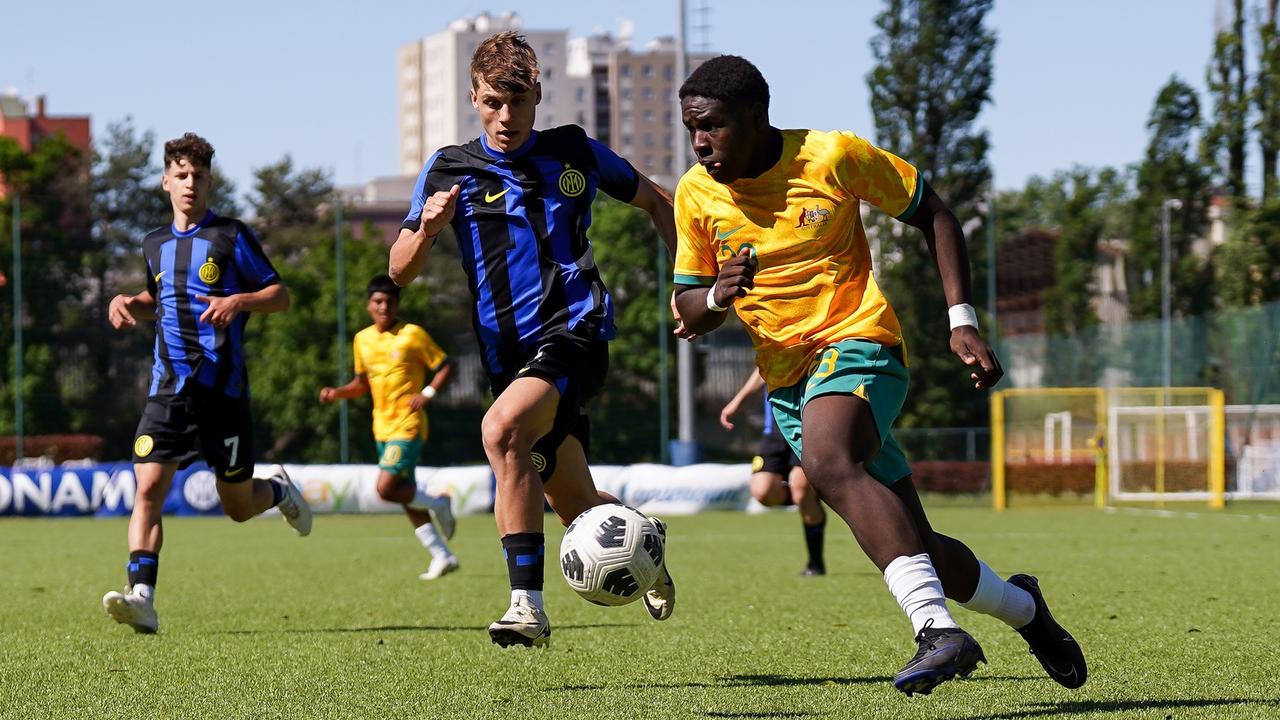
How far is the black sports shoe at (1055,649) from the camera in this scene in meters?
5.25

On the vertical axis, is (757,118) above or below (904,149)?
below

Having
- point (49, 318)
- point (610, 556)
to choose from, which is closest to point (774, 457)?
point (610, 556)

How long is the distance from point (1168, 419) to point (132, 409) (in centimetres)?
1833

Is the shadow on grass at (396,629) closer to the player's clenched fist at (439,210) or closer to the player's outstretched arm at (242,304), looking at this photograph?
the player's outstretched arm at (242,304)

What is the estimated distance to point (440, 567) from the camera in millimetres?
12078

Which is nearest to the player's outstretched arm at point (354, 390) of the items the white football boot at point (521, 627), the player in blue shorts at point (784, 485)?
the player in blue shorts at point (784, 485)

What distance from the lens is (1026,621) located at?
5.27 metres

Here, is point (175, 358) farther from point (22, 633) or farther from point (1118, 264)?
point (1118, 264)

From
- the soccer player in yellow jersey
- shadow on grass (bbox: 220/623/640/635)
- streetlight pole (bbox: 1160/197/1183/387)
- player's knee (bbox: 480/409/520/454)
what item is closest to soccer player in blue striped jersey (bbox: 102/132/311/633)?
shadow on grass (bbox: 220/623/640/635)

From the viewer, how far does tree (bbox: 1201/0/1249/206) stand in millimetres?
40656

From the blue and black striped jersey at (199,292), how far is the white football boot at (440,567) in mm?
3930

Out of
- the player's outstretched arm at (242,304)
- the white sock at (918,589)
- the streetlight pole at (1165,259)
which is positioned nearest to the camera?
the white sock at (918,589)

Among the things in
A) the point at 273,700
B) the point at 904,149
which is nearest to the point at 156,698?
the point at 273,700

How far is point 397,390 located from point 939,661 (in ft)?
30.2
